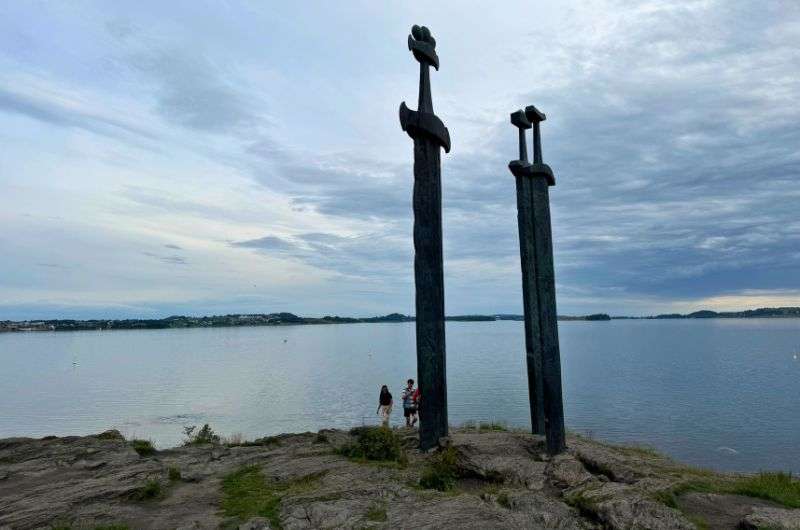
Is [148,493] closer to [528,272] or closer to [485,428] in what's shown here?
[528,272]

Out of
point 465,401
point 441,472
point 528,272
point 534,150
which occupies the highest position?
point 534,150

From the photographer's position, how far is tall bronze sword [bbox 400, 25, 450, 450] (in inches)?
535

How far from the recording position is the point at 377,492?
10.3 meters

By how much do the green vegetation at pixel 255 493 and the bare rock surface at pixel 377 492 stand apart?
145mm

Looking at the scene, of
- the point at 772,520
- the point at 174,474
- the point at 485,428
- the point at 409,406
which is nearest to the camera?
the point at 772,520

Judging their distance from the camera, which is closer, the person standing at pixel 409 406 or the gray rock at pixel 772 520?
the gray rock at pixel 772 520

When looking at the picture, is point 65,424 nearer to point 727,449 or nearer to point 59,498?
point 59,498

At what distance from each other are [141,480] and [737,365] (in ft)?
230

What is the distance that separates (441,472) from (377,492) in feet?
5.23

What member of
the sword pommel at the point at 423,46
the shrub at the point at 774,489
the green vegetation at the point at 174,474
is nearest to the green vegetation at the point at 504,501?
the shrub at the point at 774,489

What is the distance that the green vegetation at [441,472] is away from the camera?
10.8 meters

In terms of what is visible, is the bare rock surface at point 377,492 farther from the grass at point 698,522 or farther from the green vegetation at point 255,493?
the grass at point 698,522

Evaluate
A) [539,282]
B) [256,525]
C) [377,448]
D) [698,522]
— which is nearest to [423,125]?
[539,282]

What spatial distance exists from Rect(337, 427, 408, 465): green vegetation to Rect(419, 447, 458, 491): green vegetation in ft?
2.93
